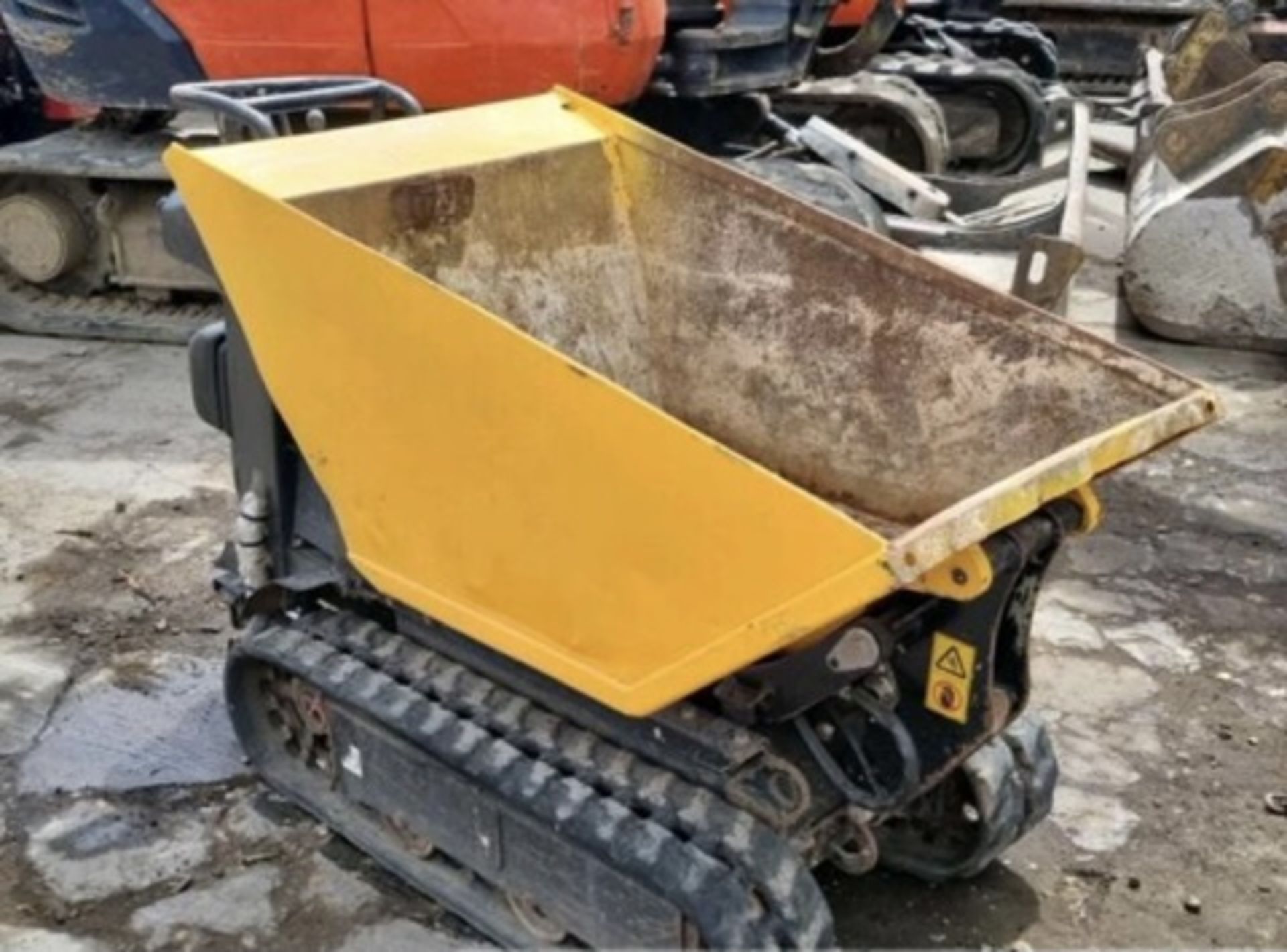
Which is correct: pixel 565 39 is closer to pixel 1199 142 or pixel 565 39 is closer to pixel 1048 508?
pixel 1199 142

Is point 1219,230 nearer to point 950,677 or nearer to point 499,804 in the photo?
point 950,677

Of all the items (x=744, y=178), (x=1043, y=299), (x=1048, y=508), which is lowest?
(x=1043, y=299)

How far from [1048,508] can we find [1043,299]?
297 centimetres

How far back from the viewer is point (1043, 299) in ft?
17.7

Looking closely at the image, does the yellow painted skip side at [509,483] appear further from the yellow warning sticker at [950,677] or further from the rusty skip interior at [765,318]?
the yellow warning sticker at [950,677]

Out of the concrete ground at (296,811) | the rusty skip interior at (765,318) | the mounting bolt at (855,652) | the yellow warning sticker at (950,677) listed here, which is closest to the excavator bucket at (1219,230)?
the concrete ground at (296,811)

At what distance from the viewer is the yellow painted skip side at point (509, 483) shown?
232 cm

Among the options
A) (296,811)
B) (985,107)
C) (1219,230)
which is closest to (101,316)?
(296,811)

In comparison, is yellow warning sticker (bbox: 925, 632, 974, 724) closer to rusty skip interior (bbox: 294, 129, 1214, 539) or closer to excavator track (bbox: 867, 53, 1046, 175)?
rusty skip interior (bbox: 294, 129, 1214, 539)

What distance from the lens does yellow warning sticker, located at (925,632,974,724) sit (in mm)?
2600

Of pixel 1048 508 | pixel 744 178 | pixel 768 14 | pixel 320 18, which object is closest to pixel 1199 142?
pixel 768 14

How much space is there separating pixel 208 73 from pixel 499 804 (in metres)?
3.89

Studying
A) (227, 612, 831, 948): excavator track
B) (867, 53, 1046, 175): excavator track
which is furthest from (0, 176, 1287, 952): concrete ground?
(867, 53, 1046, 175): excavator track

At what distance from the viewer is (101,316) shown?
6.32 metres
